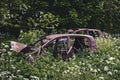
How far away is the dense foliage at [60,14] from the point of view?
22.8 meters

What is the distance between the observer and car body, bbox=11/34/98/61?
49.7 ft

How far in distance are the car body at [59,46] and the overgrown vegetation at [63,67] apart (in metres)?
0.23

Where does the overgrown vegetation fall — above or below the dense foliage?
above

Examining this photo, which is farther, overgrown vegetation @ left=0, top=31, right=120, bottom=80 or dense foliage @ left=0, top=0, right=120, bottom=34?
dense foliage @ left=0, top=0, right=120, bottom=34

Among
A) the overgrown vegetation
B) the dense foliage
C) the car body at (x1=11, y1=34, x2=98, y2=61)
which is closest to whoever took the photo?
the overgrown vegetation

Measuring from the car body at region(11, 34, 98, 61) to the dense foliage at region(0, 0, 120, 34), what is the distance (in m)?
5.85

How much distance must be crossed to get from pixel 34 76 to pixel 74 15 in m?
11.2

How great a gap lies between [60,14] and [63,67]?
35.7 feet

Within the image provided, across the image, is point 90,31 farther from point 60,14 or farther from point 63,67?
point 63,67

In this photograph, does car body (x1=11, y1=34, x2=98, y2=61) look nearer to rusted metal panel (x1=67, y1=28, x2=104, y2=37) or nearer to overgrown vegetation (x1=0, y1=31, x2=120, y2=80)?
overgrown vegetation (x1=0, y1=31, x2=120, y2=80)

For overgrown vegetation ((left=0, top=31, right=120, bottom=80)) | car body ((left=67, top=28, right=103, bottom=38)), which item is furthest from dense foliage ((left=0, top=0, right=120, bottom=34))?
overgrown vegetation ((left=0, top=31, right=120, bottom=80))

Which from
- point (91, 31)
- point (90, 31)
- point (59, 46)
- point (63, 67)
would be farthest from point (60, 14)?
point (63, 67)

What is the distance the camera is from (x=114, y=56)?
16.2 m

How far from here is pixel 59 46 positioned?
15.6 metres
